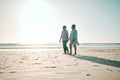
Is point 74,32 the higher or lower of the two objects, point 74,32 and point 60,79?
the higher

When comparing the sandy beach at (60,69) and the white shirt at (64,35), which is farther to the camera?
the white shirt at (64,35)

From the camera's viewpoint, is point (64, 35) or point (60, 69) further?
point (64, 35)

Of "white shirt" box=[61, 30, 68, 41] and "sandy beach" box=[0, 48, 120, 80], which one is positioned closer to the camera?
"sandy beach" box=[0, 48, 120, 80]

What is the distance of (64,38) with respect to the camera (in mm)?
14438

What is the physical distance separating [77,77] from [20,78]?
1.39 m

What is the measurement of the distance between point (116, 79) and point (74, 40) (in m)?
9.15

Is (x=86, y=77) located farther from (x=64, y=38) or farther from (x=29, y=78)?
(x=64, y=38)

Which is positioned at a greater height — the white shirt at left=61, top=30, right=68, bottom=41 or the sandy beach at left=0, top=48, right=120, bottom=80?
the white shirt at left=61, top=30, right=68, bottom=41

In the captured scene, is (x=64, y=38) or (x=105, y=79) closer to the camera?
(x=105, y=79)

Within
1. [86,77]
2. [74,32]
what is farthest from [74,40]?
[86,77]

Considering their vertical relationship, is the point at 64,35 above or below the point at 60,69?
above

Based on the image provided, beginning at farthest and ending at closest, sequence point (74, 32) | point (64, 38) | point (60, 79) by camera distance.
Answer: point (64, 38)
point (74, 32)
point (60, 79)

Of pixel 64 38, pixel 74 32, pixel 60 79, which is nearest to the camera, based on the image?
pixel 60 79

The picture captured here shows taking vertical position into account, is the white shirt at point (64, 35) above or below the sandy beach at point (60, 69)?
above
